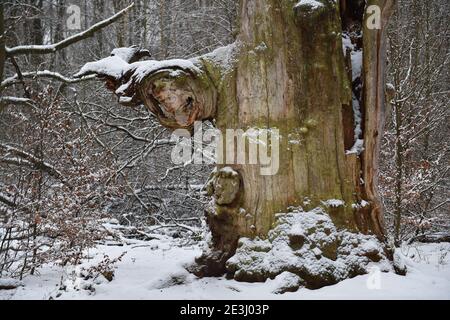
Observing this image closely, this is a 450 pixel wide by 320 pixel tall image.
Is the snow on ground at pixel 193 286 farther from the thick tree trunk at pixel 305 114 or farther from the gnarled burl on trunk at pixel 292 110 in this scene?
the thick tree trunk at pixel 305 114

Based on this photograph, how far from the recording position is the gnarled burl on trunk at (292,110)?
11.9 ft

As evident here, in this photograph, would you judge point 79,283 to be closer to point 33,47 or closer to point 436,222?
point 33,47

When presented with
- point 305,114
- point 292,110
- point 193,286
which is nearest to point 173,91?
point 292,110

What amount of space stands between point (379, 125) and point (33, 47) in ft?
20.5

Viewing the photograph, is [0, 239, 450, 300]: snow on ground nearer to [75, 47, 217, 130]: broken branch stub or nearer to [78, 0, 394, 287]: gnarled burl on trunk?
[78, 0, 394, 287]: gnarled burl on trunk

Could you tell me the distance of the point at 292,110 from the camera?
144 inches

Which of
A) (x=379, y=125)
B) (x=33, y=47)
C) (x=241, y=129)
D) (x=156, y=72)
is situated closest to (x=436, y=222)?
(x=379, y=125)

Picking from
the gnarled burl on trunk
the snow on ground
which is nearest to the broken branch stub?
the gnarled burl on trunk

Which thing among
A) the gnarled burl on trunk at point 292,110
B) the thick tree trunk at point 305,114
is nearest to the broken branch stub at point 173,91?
the gnarled burl on trunk at point 292,110

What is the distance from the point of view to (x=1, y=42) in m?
7.08

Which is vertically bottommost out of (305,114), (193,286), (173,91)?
(193,286)

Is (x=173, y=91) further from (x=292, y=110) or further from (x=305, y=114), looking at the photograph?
(x=305, y=114)

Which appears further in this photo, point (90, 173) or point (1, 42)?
point (1, 42)

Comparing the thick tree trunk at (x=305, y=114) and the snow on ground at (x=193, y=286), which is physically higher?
the thick tree trunk at (x=305, y=114)
